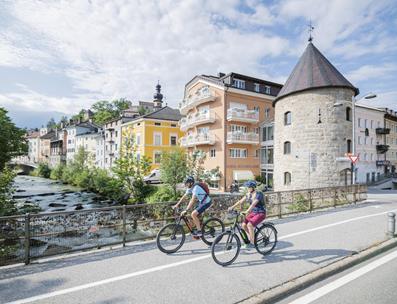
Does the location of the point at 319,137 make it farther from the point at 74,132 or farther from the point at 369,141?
the point at 74,132

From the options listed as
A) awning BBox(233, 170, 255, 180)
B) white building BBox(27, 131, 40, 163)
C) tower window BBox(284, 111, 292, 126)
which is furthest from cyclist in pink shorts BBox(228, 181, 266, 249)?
white building BBox(27, 131, 40, 163)

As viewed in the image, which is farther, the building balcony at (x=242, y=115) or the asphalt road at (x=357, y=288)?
the building balcony at (x=242, y=115)

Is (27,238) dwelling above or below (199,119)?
below

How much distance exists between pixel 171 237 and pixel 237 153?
24.3 metres

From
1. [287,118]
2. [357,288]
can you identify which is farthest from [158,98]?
[357,288]

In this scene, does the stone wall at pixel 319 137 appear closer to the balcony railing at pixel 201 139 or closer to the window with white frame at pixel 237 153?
the window with white frame at pixel 237 153

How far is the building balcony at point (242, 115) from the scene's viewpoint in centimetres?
2858

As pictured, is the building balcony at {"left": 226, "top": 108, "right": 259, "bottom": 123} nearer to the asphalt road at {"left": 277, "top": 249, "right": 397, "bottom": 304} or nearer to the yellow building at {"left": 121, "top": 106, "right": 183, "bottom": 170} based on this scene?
the yellow building at {"left": 121, "top": 106, "right": 183, "bottom": 170}

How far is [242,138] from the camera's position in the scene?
29.0 m

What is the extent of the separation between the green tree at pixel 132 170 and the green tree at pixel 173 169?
113 inches

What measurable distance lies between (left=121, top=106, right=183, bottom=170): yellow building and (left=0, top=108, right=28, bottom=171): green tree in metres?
18.0

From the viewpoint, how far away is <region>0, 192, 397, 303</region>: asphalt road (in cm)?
402

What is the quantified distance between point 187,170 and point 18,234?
16.0 m

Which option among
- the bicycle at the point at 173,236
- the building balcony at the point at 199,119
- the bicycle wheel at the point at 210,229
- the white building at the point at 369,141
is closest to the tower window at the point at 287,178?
the building balcony at the point at 199,119
